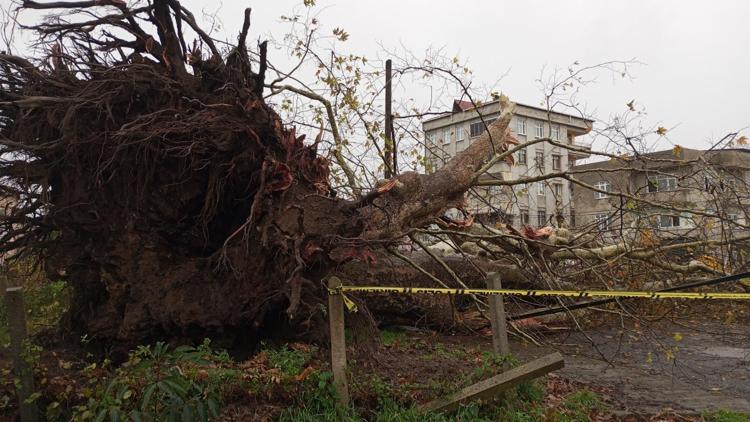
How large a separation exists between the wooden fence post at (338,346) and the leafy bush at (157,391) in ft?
2.52

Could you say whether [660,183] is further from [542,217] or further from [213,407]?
[213,407]

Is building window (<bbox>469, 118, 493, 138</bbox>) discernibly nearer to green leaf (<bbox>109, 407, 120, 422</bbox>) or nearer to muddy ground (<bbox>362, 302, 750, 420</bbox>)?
muddy ground (<bbox>362, 302, 750, 420</bbox>)

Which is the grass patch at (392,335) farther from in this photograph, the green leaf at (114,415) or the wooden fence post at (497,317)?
the green leaf at (114,415)

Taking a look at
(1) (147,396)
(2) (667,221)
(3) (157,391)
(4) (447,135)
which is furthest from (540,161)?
(1) (147,396)

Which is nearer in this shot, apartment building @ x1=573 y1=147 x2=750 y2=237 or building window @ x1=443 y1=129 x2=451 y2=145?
apartment building @ x1=573 y1=147 x2=750 y2=237

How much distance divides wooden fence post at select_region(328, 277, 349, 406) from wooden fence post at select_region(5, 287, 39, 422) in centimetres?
201

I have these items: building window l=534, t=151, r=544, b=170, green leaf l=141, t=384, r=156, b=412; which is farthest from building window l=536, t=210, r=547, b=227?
green leaf l=141, t=384, r=156, b=412

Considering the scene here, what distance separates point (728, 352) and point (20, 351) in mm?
8688

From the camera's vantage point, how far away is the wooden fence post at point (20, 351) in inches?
152

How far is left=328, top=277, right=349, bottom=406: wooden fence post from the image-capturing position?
402 centimetres

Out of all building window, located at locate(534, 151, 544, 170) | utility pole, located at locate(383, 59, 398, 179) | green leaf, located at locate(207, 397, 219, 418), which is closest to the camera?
green leaf, located at locate(207, 397, 219, 418)

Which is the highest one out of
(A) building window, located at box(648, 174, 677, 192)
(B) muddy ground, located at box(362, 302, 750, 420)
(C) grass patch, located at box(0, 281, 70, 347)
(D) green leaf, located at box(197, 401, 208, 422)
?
(A) building window, located at box(648, 174, 677, 192)

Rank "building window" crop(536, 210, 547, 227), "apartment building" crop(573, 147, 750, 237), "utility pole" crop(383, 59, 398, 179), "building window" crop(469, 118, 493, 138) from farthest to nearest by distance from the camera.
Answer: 1. "building window" crop(536, 210, 547, 227)
2. "building window" crop(469, 118, 493, 138)
3. "utility pole" crop(383, 59, 398, 179)
4. "apartment building" crop(573, 147, 750, 237)

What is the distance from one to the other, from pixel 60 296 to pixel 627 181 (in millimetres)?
8131
